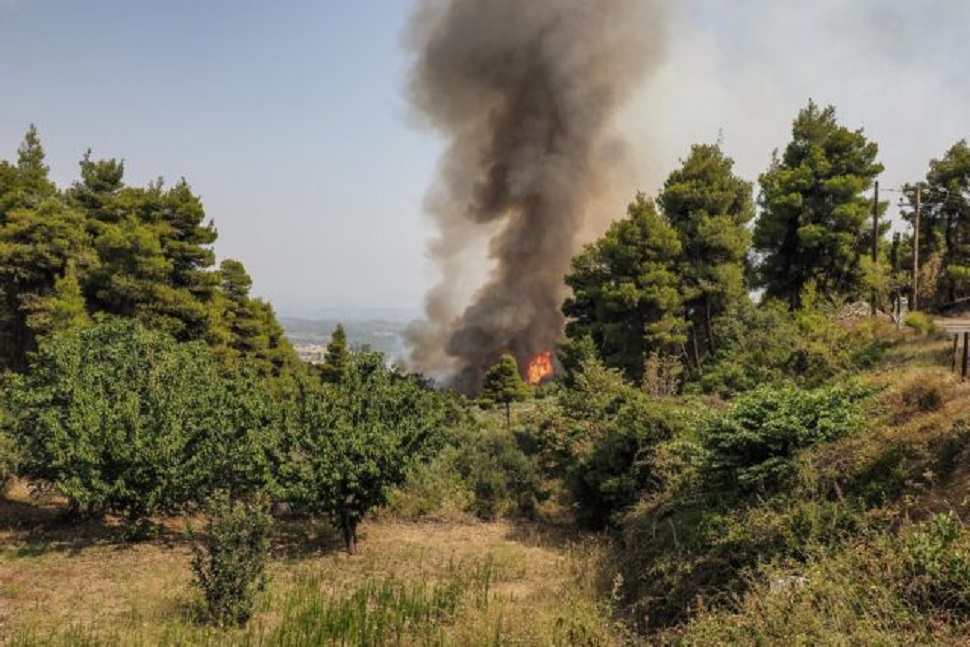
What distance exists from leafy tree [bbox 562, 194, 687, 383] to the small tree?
22.5ft

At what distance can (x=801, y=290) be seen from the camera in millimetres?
34750

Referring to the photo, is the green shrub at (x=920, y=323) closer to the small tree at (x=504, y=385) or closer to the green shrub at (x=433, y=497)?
the green shrub at (x=433, y=497)

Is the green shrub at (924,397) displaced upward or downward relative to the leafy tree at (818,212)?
downward

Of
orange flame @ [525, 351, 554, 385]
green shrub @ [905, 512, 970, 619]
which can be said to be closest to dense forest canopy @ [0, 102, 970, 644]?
green shrub @ [905, 512, 970, 619]

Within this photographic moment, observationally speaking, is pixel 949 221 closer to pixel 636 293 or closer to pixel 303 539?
pixel 636 293

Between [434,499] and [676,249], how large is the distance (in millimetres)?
17986

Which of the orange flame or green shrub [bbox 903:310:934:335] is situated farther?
the orange flame

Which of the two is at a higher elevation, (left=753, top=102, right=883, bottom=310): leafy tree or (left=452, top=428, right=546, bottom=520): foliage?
(left=753, top=102, right=883, bottom=310): leafy tree

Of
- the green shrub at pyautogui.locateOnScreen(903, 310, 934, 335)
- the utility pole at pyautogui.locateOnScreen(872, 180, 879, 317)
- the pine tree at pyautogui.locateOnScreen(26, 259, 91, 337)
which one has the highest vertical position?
the utility pole at pyautogui.locateOnScreen(872, 180, 879, 317)

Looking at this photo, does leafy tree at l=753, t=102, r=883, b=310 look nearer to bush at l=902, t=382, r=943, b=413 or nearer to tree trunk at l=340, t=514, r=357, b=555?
bush at l=902, t=382, r=943, b=413

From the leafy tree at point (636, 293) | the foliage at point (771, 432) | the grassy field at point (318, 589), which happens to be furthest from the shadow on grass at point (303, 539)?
the leafy tree at point (636, 293)

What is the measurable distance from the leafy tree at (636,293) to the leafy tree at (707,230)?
3.00 ft

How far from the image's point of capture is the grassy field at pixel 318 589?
31.1 feet

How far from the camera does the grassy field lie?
9469 millimetres
